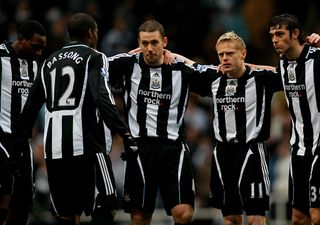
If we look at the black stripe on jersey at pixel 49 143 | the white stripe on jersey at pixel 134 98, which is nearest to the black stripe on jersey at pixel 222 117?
the white stripe on jersey at pixel 134 98

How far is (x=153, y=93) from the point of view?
13.1 metres

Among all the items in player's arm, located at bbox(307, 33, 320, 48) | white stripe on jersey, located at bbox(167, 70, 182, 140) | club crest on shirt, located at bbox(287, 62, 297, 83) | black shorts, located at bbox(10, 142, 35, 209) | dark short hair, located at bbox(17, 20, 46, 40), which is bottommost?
black shorts, located at bbox(10, 142, 35, 209)

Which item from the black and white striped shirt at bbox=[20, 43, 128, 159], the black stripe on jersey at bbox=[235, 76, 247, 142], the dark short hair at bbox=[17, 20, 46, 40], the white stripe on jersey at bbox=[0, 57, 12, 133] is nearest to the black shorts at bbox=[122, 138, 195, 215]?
the black stripe on jersey at bbox=[235, 76, 247, 142]

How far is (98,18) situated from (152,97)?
7.31m

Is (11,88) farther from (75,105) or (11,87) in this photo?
(75,105)

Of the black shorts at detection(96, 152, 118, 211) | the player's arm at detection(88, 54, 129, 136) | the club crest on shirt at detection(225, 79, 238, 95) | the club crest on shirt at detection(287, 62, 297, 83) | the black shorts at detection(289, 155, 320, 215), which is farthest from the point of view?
the club crest on shirt at detection(225, 79, 238, 95)

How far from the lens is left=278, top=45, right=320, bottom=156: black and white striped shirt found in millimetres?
12727

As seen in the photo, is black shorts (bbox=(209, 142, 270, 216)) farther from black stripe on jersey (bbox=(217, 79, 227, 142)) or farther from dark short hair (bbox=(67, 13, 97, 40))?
dark short hair (bbox=(67, 13, 97, 40))

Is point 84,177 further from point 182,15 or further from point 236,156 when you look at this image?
point 182,15

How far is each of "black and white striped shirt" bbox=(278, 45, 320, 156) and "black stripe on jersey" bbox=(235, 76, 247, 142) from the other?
0.48 m

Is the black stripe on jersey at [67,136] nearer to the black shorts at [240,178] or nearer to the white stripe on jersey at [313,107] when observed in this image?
the black shorts at [240,178]

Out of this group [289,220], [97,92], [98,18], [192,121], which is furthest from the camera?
[98,18]

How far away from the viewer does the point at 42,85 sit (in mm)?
12234

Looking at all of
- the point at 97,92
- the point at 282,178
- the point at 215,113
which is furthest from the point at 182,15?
the point at 97,92
